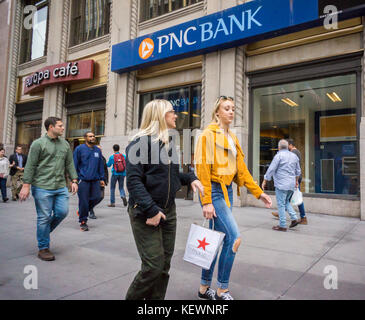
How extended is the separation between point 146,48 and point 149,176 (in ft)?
34.0

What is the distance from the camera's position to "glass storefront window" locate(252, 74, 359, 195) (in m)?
8.38

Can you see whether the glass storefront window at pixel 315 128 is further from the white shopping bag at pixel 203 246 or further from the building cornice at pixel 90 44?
the building cornice at pixel 90 44

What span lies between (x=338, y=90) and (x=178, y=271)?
7.45 meters

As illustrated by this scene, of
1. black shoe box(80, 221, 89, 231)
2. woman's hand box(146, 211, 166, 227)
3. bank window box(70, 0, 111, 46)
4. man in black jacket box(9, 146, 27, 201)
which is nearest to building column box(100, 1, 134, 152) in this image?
bank window box(70, 0, 111, 46)

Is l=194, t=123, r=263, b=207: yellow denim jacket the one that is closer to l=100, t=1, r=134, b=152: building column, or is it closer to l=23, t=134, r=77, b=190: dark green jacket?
l=23, t=134, r=77, b=190: dark green jacket

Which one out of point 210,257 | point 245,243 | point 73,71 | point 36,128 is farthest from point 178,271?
point 36,128

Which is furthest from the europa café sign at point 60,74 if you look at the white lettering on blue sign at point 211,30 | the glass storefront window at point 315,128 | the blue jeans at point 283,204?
the blue jeans at point 283,204

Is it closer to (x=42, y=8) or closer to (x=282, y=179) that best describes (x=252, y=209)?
(x=282, y=179)

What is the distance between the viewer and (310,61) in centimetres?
868

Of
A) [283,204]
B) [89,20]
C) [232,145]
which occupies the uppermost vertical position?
[89,20]

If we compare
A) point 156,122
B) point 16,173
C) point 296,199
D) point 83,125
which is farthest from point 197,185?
point 83,125

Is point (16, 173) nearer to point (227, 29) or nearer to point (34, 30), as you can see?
point (227, 29)

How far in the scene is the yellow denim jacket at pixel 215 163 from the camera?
287cm

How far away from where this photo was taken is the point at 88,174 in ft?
20.2
